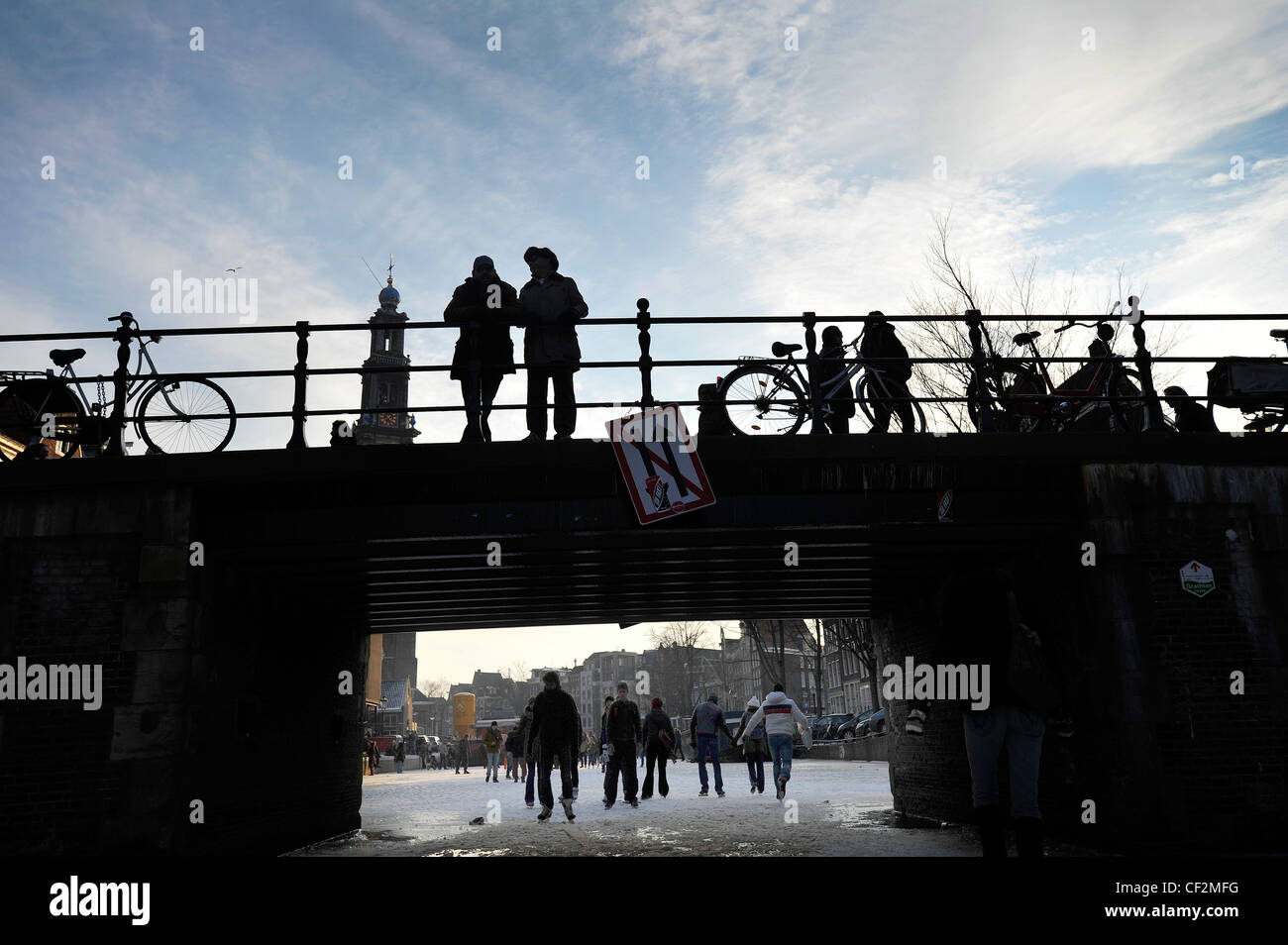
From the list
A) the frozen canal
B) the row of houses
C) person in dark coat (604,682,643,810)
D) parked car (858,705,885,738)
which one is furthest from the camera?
the row of houses

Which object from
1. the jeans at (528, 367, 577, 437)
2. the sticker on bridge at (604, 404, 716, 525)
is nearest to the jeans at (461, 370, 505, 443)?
the jeans at (528, 367, 577, 437)

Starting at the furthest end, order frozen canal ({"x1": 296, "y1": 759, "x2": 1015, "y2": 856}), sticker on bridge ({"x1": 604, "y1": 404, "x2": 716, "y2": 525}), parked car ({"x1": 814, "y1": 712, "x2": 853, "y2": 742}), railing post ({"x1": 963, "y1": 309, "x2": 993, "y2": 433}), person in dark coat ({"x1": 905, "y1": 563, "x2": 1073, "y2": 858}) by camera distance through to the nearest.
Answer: parked car ({"x1": 814, "y1": 712, "x2": 853, "y2": 742}) → frozen canal ({"x1": 296, "y1": 759, "x2": 1015, "y2": 856}) → railing post ({"x1": 963, "y1": 309, "x2": 993, "y2": 433}) → sticker on bridge ({"x1": 604, "y1": 404, "x2": 716, "y2": 525}) → person in dark coat ({"x1": 905, "y1": 563, "x2": 1073, "y2": 858})

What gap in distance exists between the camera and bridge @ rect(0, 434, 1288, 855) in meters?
7.16

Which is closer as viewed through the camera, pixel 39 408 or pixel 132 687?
pixel 132 687

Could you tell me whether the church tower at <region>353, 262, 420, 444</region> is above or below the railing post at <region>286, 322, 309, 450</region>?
above

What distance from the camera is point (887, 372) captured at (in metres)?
9.87

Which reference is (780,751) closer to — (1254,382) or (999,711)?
(1254,382)

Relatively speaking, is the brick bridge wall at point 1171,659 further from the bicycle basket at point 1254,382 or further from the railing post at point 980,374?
the bicycle basket at point 1254,382

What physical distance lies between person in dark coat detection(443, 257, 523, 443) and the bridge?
0.76 metres

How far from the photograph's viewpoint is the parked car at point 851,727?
33344 mm

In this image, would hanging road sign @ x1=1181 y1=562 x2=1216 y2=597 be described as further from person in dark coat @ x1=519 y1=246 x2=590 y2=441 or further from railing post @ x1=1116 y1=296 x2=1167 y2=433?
person in dark coat @ x1=519 y1=246 x2=590 y2=441

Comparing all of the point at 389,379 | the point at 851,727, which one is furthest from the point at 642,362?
the point at 389,379

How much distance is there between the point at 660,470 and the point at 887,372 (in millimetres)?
3310
